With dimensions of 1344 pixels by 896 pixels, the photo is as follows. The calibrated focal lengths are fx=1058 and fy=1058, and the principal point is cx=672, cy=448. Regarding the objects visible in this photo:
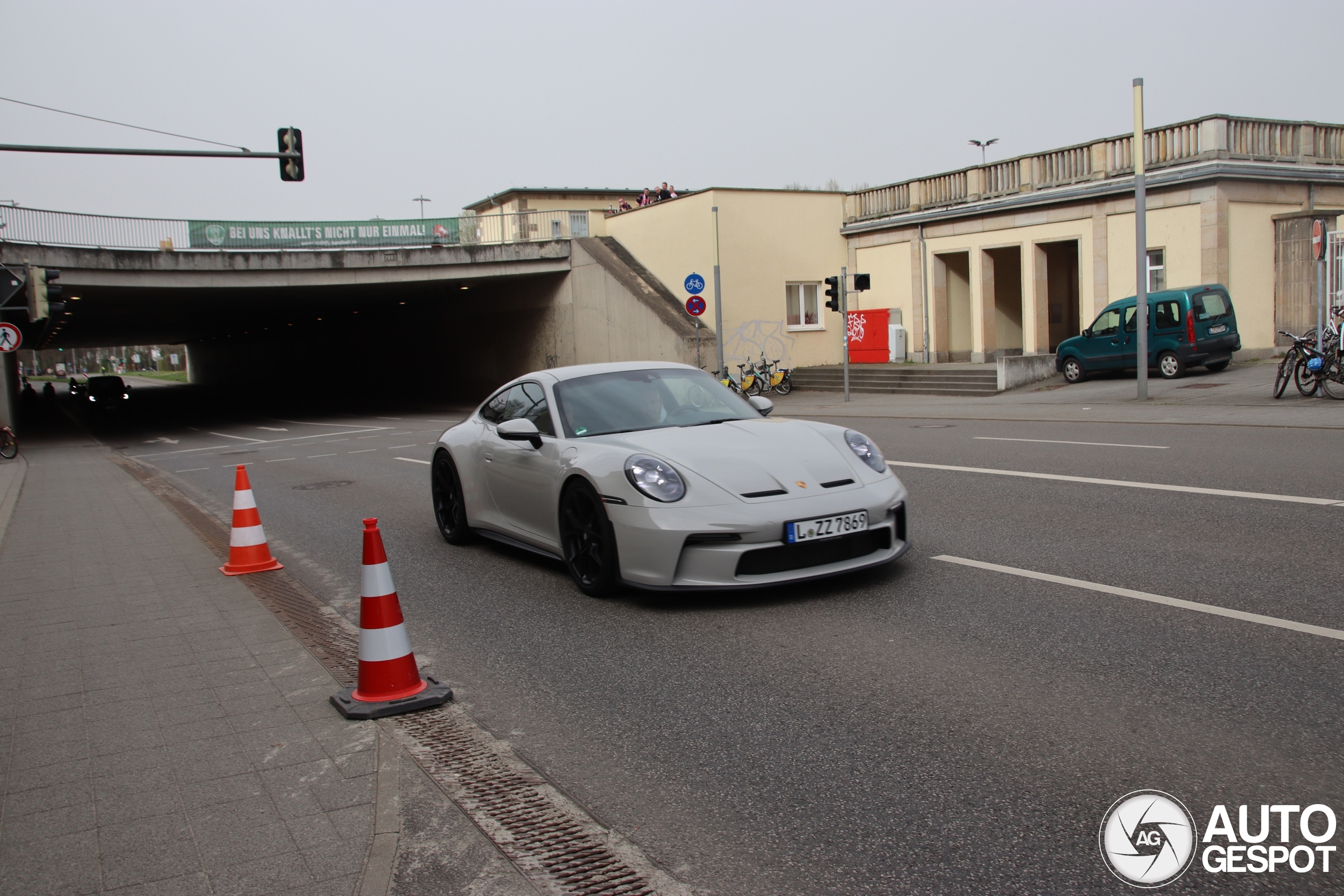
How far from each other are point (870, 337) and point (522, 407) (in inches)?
1034

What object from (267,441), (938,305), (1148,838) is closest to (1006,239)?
(938,305)

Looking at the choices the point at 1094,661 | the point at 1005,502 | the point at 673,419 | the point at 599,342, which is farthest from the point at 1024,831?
the point at 599,342

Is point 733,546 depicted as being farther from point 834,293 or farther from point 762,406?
point 834,293

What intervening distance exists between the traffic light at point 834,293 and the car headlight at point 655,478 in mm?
20247

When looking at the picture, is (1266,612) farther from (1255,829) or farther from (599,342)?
(599,342)

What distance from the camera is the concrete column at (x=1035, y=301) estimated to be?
28.8 m

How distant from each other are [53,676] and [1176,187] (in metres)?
25.1

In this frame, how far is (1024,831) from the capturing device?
311cm

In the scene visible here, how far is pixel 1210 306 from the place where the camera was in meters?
21.8

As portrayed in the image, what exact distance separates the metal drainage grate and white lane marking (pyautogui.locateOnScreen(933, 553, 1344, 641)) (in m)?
3.36

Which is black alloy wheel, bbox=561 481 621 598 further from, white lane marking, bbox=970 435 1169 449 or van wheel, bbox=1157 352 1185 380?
van wheel, bbox=1157 352 1185 380

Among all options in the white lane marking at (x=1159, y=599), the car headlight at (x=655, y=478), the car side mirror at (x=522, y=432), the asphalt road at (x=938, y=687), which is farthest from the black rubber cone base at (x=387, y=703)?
the white lane marking at (x=1159, y=599)

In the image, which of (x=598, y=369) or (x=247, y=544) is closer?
(x=598, y=369)

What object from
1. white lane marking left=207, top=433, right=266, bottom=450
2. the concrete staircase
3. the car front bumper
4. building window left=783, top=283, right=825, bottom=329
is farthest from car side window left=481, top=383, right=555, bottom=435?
building window left=783, top=283, right=825, bottom=329
